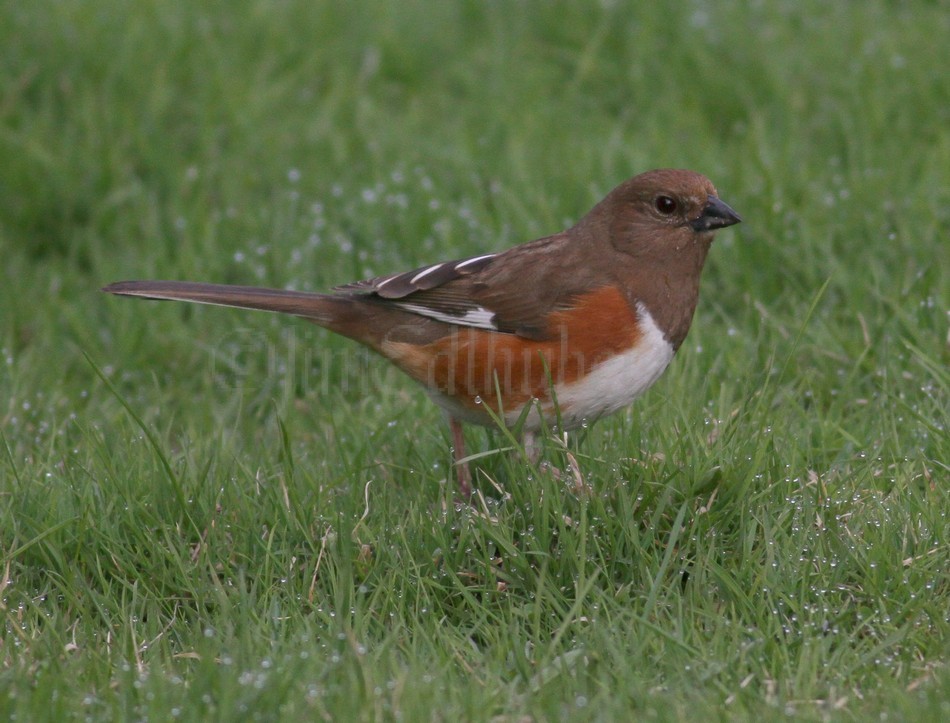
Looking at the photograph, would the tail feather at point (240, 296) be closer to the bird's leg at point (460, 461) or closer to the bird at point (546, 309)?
the bird at point (546, 309)

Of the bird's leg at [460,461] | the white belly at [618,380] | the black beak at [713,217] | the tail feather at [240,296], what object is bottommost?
the bird's leg at [460,461]

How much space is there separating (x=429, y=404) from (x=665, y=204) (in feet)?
4.15

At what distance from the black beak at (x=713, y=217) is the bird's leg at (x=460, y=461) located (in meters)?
1.09

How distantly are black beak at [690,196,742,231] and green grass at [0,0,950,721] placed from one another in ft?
1.56

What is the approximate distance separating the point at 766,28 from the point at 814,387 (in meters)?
3.36

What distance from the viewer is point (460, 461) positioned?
4.33 m

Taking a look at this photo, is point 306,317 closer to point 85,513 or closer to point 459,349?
point 459,349

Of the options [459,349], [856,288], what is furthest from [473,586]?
[856,288]

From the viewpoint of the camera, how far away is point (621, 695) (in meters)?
3.30

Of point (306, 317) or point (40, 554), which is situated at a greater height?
point (306, 317)

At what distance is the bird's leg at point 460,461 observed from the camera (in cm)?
450

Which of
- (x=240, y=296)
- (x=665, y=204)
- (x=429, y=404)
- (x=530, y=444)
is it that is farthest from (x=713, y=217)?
(x=240, y=296)

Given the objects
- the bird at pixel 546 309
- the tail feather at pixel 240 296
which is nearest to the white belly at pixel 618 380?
the bird at pixel 546 309

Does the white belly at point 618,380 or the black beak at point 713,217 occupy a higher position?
the black beak at point 713,217
